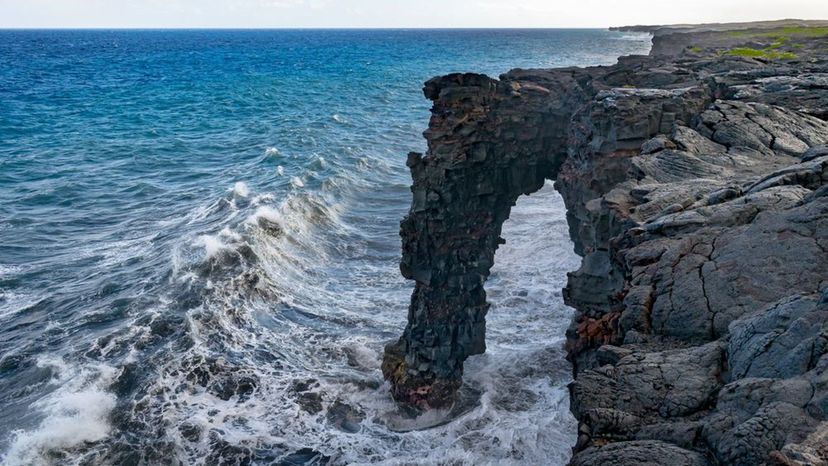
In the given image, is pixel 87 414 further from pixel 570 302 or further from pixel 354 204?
pixel 354 204

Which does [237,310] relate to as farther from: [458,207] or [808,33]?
[808,33]

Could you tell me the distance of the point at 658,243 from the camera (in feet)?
44.9

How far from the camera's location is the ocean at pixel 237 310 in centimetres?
2423

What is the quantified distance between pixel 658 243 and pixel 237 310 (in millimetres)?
24539

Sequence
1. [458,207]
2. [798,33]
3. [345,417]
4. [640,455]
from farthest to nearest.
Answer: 1. [798,33]
2. [458,207]
3. [345,417]
4. [640,455]

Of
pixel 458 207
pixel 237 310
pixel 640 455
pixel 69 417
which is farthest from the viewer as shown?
pixel 237 310

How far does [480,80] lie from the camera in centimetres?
2611

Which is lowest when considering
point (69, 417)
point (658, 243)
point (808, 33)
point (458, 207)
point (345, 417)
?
point (345, 417)

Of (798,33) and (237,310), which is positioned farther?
(798,33)

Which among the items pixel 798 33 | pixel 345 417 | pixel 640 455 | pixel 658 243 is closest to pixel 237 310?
pixel 345 417

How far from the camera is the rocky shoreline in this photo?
9.00 metres

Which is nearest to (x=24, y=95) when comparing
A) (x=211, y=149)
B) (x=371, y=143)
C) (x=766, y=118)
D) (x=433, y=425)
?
(x=211, y=149)

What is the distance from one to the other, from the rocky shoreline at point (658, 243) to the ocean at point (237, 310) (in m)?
3.26

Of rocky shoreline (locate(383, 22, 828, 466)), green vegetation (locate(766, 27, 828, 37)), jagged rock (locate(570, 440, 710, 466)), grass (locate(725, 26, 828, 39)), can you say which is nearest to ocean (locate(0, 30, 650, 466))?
rocky shoreline (locate(383, 22, 828, 466))
